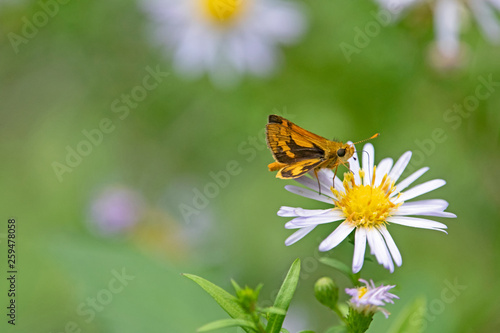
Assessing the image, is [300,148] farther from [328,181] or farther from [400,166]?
[400,166]

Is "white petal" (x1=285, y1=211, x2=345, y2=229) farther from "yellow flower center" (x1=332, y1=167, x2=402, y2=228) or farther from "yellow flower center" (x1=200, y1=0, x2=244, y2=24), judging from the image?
"yellow flower center" (x1=200, y1=0, x2=244, y2=24)

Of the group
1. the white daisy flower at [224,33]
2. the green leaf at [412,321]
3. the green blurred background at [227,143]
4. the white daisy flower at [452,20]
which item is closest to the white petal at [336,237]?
the green leaf at [412,321]

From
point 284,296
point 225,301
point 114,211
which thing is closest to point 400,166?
point 284,296

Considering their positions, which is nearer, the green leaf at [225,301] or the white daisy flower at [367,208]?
the green leaf at [225,301]

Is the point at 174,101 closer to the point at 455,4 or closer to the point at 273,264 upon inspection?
the point at 273,264

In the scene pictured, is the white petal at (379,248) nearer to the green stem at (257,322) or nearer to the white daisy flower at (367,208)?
the white daisy flower at (367,208)

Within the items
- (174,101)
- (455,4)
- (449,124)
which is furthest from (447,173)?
(174,101)
